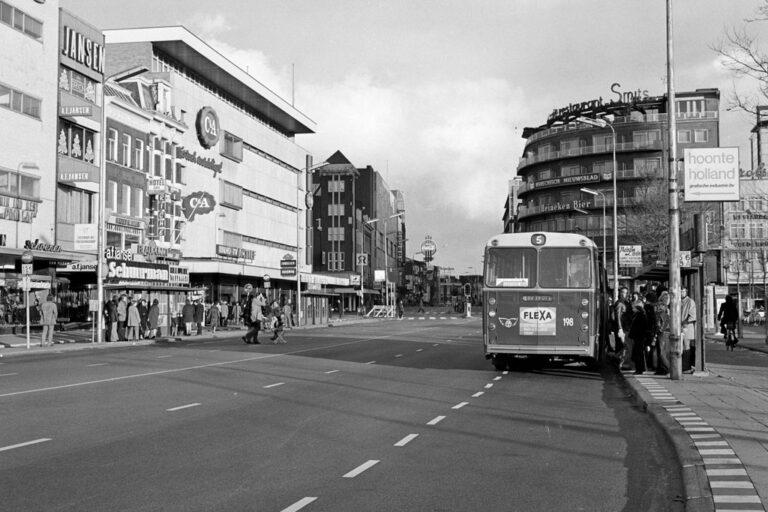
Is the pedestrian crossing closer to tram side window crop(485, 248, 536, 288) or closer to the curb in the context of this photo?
the curb

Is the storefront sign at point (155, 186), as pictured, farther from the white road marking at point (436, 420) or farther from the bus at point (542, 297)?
the white road marking at point (436, 420)

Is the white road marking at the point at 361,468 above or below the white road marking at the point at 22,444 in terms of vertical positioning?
below

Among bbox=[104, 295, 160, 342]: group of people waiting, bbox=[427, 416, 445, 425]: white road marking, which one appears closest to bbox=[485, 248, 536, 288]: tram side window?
bbox=[427, 416, 445, 425]: white road marking

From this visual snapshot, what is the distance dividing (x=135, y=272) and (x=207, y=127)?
26877 millimetres

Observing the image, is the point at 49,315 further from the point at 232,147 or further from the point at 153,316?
the point at 232,147

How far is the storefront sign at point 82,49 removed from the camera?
4369 centimetres

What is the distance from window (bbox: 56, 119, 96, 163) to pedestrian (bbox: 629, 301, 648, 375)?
3266 cm

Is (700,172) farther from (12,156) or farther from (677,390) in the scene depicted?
(12,156)

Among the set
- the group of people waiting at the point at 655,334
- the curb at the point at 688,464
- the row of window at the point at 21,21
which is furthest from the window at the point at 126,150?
the curb at the point at 688,464

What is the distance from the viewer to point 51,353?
1176 inches

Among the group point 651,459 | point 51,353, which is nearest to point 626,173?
point 51,353

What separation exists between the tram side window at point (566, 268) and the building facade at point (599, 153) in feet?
253

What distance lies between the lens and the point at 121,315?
121ft

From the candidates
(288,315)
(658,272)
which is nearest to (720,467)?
(658,272)
